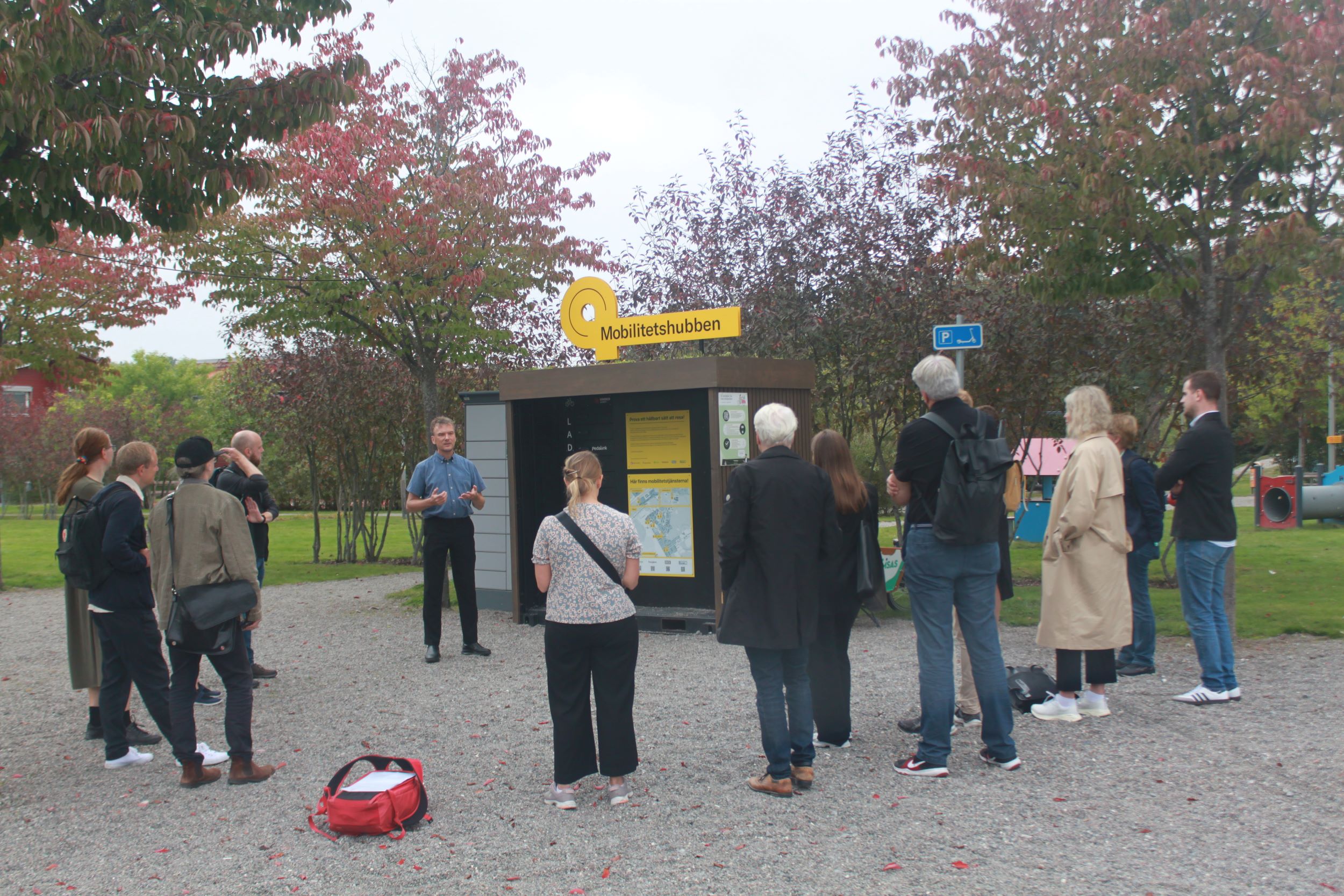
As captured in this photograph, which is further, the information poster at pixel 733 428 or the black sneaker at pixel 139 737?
the information poster at pixel 733 428

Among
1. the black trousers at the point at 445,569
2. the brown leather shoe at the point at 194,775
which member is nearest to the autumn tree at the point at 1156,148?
the black trousers at the point at 445,569

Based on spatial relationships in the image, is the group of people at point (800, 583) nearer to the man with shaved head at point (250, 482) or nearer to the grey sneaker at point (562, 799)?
the grey sneaker at point (562, 799)

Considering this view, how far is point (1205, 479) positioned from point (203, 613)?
18.8 ft

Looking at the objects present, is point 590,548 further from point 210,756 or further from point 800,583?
point 210,756

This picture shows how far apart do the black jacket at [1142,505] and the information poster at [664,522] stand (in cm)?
376

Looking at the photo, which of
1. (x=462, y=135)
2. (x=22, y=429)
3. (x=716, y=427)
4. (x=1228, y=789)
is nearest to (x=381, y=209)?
(x=462, y=135)

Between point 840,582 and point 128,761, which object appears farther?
point 128,761

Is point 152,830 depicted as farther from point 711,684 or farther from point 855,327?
point 855,327

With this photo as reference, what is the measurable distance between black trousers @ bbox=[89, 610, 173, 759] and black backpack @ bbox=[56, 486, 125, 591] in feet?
0.70

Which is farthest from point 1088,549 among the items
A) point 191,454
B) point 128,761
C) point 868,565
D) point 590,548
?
point 128,761

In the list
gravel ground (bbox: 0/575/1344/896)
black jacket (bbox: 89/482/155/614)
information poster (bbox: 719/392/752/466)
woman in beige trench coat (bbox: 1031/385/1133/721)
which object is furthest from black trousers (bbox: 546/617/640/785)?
information poster (bbox: 719/392/752/466)

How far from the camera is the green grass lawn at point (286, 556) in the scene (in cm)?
1588

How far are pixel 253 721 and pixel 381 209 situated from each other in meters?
6.85

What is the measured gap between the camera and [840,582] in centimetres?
522
